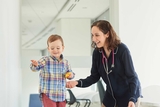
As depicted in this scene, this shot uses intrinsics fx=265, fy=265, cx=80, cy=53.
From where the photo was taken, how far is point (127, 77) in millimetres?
2039

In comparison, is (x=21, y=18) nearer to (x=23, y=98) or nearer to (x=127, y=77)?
(x=23, y=98)

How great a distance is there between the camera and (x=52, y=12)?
3754 millimetres

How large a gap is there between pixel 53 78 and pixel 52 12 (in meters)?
1.65

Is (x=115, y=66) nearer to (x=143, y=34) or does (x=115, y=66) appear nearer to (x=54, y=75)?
(x=54, y=75)

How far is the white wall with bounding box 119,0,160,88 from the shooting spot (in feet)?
11.5

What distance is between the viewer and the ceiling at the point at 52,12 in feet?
11.9

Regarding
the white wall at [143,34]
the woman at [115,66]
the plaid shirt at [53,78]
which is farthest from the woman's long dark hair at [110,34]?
the white wall at [143,34]

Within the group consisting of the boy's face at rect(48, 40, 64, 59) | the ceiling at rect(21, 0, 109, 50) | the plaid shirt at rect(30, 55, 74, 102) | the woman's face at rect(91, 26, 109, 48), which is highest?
the ceiling at rect(21, 0, 109, 50)

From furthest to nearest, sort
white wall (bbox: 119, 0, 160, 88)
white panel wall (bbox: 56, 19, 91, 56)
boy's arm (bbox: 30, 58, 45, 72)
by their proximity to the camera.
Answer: white panel wall (bbox: 56, 19, 91, 56) → white wall (bbox: 119, 0, 160, 88) → boy's arm (bbox: 30, 58, 45, 72)

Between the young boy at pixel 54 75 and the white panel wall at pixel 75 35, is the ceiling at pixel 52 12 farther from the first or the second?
the young boy at pixel 54 75

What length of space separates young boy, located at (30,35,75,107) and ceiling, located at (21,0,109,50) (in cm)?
126

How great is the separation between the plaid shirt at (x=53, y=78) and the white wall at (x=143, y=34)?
1404 millimetres

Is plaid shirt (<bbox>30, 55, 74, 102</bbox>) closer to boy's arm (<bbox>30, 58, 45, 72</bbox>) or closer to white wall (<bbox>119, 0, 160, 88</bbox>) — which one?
boy's arm (<bbox>30, 58, 45, 72</bbox>)

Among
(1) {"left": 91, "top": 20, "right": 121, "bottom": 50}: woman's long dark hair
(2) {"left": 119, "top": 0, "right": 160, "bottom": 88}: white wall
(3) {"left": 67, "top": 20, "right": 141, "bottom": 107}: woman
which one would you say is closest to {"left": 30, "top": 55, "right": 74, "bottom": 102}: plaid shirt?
(3) {"left": 67, "top": 20, "right": 141, "bottom": 107}: woman
